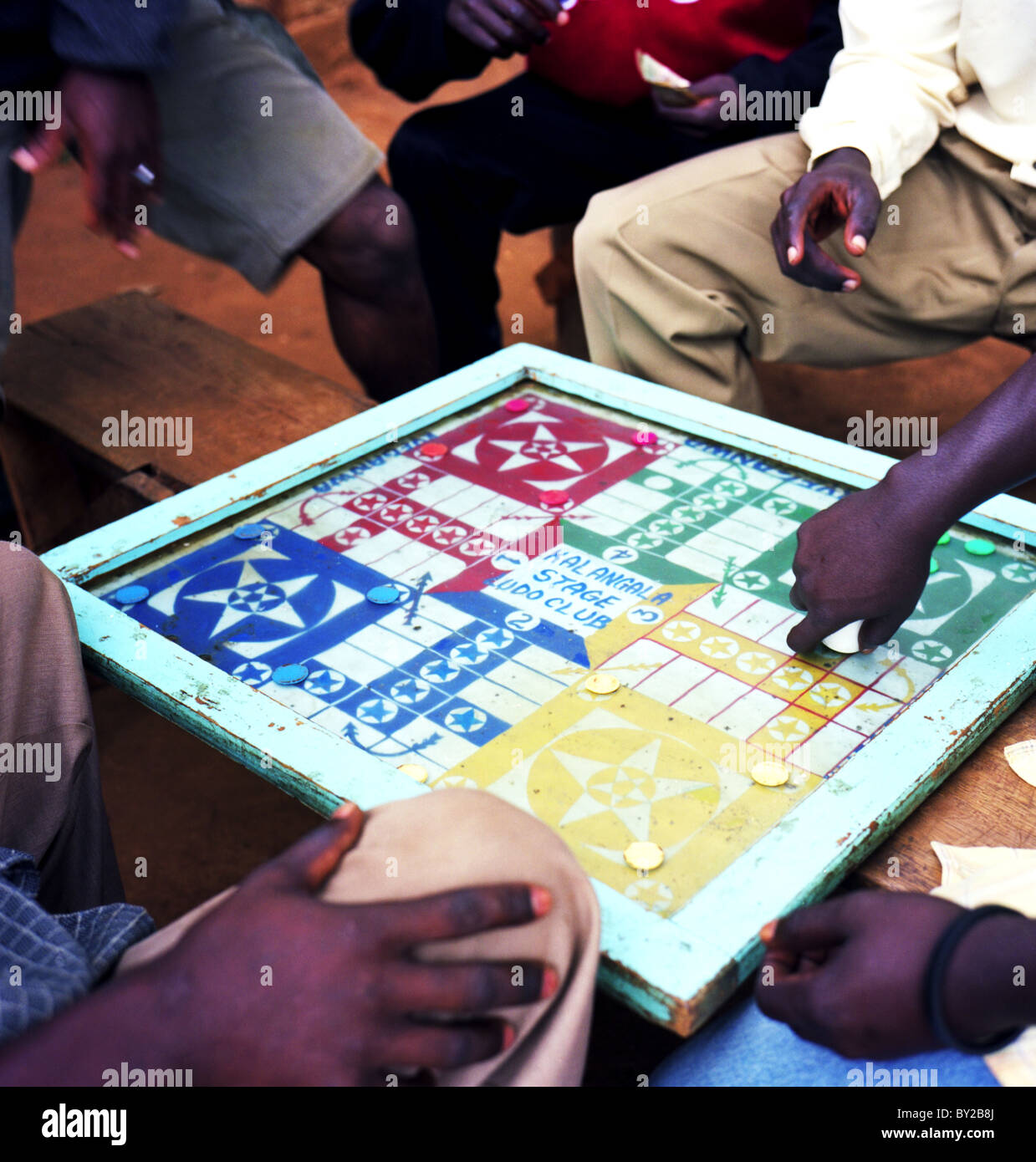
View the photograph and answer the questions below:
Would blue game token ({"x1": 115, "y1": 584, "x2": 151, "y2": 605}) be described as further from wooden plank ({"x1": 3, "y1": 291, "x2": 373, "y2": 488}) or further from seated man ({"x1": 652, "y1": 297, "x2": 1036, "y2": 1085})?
seated man ({"x1": 652, "y1": 297, "x2": 1036, "y2": 1085})

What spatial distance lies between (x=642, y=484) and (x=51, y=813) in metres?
0.71

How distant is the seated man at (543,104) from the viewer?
1.98 m

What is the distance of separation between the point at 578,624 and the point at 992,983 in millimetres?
517

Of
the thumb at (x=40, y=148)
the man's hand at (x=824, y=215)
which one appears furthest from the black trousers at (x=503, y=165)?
the thumb at (x=40, y=148)

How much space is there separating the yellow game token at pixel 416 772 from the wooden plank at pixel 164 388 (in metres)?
0.86

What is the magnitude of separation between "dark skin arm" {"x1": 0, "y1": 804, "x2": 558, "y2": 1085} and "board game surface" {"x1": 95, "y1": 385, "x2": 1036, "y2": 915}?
0.59 feet

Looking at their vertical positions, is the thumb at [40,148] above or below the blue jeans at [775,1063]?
above

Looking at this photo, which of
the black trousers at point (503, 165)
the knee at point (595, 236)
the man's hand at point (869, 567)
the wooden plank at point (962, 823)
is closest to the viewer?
the wooden plank at point (962, 823)

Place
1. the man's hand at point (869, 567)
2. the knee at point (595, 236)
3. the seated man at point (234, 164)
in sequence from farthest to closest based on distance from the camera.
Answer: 1. the knee at point (595, 236)
2. the seated man at point (234, 164)
3. the man's hand at point (869, 567)

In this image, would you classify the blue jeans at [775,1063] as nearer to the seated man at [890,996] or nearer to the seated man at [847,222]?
the seated man at [890,996]

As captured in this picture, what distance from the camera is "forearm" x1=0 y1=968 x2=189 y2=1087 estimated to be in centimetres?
65

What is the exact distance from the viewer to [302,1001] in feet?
2.16

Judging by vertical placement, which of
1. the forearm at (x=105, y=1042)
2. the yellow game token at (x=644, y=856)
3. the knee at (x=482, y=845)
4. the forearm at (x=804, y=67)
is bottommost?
the yellow game token at (x=644, y=856)
